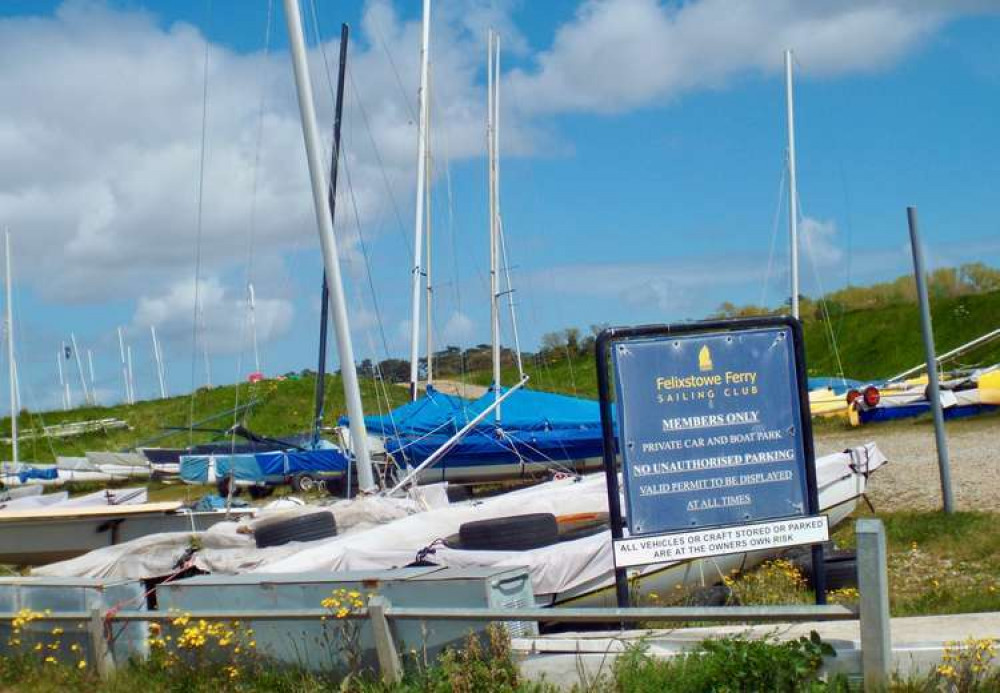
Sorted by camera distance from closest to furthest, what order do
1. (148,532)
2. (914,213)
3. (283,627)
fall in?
(283,627) < (914,213) < (148,532)

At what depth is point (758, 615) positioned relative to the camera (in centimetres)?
659

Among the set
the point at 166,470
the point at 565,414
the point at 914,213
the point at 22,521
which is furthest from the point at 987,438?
the point at 166,470

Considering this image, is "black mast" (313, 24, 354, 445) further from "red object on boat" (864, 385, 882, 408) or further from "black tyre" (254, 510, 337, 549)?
"red object on boat" (864, 385, 882, 408)

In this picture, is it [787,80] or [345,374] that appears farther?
[787,80]

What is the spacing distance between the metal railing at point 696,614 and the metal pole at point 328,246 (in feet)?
21.1

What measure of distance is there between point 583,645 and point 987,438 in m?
20.0

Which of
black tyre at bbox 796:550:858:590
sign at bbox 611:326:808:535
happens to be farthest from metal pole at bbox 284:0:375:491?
sign at bbox 611:326:808:535

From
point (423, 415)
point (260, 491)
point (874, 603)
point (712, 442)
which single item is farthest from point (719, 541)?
point (260, 491)

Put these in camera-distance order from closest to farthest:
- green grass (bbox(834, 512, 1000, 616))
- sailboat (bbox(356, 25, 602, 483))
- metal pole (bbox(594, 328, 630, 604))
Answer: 1. metal pole (bbox(594, 328, 630, 604))
2. green grass (bbox(834, 512, 1000, 616))
3. sailboat (bbox(356, 25, 602, 483))

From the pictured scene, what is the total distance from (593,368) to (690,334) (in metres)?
52.1

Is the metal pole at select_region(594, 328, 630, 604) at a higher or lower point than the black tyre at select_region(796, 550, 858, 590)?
higher

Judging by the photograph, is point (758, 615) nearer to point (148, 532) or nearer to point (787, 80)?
point (148, 532)

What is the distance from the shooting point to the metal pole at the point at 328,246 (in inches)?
595

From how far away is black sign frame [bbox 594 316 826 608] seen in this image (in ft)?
28.5
